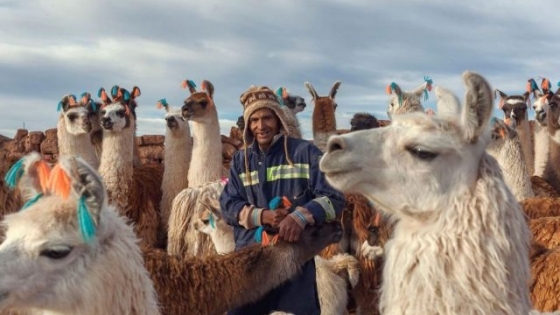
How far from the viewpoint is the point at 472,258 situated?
90.2 inches

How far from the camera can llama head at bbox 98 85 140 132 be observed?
8.00 meters

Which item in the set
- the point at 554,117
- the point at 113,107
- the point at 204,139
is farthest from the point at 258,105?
the point at 554,117

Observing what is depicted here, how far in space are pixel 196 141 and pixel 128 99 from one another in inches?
57.7

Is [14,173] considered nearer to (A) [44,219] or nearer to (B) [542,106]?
(A) [44,219]

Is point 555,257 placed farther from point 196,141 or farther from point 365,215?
point 196,141

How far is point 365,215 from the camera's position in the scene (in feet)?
19.9

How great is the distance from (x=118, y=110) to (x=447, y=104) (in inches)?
243

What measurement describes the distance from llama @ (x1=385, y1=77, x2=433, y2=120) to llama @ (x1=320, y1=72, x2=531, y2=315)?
601 cm

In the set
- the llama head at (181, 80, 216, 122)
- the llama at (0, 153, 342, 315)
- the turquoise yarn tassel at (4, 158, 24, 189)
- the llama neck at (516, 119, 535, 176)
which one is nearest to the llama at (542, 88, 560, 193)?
the llama neck at (516, 119, 535, 176)

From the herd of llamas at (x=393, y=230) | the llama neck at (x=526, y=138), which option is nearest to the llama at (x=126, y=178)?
the herd of llamas at (x=393, y=230)

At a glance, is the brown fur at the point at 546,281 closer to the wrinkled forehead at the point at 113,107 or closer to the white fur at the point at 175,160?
the white fur at the point at 175,160

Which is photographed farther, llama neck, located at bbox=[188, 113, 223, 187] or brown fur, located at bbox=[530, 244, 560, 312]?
llama neck, located at bbox=[188, 113, 223, 187]

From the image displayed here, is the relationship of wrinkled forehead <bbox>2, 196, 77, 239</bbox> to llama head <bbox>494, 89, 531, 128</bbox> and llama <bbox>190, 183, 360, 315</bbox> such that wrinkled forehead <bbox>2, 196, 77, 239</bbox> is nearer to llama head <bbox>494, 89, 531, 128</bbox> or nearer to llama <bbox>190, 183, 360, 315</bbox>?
llama <bbox>190, 183, 360, 315</bbox>

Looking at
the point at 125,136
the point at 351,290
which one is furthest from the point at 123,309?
the point at 125,136
